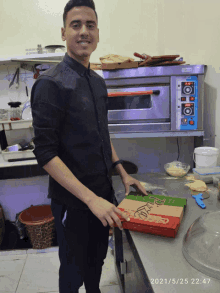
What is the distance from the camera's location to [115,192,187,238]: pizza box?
75cm

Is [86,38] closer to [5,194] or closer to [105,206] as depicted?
[105,206]

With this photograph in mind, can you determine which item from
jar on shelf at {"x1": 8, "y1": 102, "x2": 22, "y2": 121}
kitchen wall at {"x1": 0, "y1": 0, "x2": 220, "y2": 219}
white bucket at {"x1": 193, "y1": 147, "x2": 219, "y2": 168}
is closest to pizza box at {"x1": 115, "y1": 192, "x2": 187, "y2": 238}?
white bucket at {"x1": 193, "y1": 147, "x2": 219, "y2": 168}

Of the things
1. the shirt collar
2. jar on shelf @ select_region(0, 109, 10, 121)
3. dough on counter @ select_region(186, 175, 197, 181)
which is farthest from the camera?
jar on shelf @ select_region(0, 109, 10, 121)

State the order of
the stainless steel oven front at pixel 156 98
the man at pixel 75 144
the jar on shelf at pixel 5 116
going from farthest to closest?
the jar on shelf at pixel 5 116, the stainless steel oven front at pixel 156 98, the man at pixel 75 144

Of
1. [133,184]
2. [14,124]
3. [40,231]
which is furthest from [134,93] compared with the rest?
[40,231]

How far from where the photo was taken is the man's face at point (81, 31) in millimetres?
941

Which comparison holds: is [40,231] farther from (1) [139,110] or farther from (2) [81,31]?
(2) [81,31]

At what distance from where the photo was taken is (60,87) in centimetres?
90

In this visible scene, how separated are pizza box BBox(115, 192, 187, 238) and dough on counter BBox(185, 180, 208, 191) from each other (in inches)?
9.9

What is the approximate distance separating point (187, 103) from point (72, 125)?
937 millimetres

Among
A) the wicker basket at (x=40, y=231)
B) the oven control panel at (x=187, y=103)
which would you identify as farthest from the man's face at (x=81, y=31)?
the wicker basket at (x=40, y=231)

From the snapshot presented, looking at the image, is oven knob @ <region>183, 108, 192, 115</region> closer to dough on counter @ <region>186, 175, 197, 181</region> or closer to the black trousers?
dough on counter @ <region>186, 175, 197, 181</region>

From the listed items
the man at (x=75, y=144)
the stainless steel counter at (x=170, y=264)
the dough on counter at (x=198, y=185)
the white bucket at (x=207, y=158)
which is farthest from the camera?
the white bucket at (x=207, y=158)

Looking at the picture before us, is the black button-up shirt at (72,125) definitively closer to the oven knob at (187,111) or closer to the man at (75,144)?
the man at (75,144)
